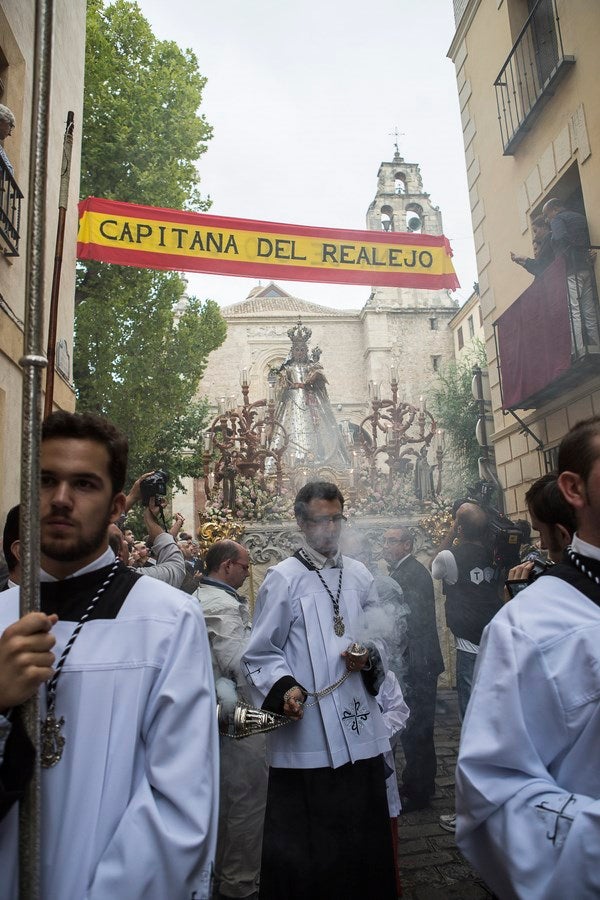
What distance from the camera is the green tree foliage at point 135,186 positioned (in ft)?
39.6

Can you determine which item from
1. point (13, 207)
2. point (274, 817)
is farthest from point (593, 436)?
point (13, 207)

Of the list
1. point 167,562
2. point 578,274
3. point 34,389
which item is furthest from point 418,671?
point 578,274

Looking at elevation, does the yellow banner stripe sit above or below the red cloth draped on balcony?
above

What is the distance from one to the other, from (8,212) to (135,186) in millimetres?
A: 7739

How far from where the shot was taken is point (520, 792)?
4.18ft

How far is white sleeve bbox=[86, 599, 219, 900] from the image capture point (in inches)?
49.3

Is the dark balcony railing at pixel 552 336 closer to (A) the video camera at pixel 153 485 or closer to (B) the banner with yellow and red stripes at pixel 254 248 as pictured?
(B) the banner with yellow and red stripes at pixel 254 248

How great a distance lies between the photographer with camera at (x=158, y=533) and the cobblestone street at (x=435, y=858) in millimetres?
1907

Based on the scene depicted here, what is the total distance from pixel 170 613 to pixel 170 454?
53.3ft

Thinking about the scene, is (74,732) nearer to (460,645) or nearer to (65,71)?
(460,645)

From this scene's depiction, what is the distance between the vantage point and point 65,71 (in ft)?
23.3

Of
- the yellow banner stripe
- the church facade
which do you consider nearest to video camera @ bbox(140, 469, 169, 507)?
the yellow banner stripe

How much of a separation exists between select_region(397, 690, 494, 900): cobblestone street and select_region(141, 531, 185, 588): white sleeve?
6.16 feet

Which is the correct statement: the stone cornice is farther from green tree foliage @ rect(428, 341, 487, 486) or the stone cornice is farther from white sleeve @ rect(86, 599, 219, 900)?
green tree foliage @ rect(428, 341, 487, 486)
